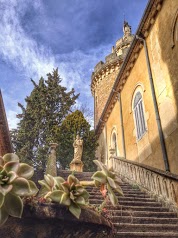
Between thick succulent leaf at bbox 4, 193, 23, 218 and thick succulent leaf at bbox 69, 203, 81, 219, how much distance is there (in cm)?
32

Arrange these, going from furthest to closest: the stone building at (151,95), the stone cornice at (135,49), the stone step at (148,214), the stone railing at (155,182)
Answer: the stone cornice at (135,49), the stone building at (151,95), the stone railing at (155,182), the stone step at (148,214)

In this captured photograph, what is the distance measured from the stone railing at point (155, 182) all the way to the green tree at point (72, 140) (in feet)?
25.2

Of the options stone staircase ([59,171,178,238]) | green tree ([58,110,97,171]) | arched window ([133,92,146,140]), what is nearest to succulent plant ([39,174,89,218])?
stone staircase ([59,171,178,238])

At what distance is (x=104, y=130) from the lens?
19.5m

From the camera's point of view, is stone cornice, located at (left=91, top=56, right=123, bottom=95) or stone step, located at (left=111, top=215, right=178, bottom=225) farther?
stone cornice, located at (left=91, top=56, right=123, bottom=95)

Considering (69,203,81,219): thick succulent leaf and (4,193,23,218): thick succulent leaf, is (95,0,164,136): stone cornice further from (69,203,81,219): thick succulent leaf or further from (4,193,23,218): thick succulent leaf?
(4,193,23,218): thick succulent leaf

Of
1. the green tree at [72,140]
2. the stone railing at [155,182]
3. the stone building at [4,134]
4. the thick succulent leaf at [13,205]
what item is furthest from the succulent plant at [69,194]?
the green tree at [72,140]

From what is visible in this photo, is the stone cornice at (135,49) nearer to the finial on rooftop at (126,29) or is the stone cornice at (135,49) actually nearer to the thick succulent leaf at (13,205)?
the thick succulent leaf at (13,205)

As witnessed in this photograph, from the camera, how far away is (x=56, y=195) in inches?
58.4

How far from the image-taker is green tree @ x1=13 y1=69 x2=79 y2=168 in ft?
56.7

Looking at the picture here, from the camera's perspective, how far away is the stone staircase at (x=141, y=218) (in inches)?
167

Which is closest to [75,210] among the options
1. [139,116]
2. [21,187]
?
[21,187]

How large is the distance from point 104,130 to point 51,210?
18125mm

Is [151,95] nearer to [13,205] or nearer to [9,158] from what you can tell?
[9,158]
